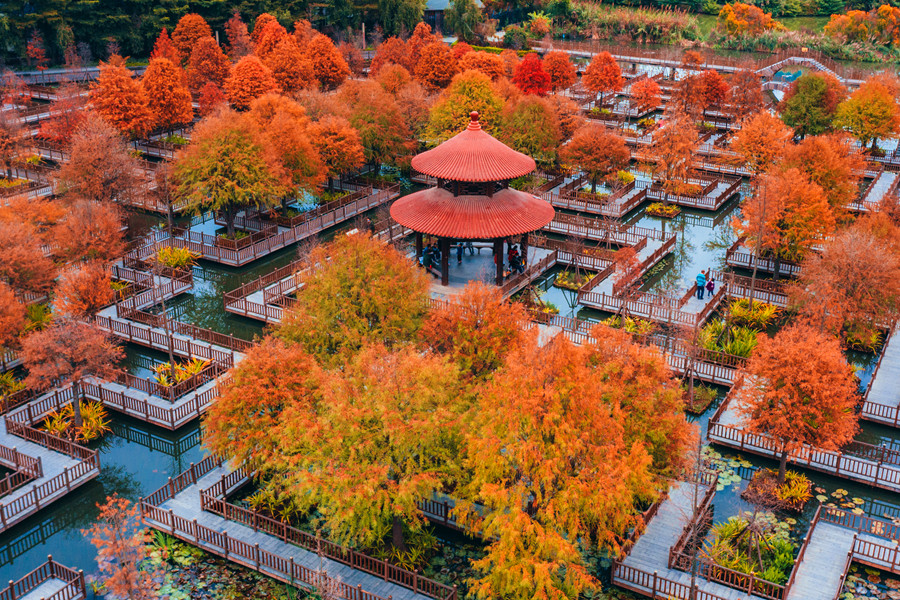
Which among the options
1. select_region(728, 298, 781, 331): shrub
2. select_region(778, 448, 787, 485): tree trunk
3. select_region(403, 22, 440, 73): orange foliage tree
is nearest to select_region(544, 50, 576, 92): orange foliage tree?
select_region(403, 22, 440, 73): orange foliage tree

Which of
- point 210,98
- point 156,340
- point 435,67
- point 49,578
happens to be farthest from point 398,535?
point 435,67

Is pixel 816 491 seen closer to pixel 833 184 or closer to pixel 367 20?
pixel 833 184

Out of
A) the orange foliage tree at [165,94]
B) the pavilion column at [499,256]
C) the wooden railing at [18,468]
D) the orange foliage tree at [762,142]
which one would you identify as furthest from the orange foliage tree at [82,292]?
the orange foliage tree at [762,142]

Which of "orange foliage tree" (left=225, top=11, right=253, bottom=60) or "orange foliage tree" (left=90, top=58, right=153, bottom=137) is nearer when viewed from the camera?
"orange foliage tree" (left=90, top=58, right=153, bottom=137)

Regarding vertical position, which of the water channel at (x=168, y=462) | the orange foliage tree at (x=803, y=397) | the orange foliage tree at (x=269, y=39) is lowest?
the water channel at (x=168, y=462)

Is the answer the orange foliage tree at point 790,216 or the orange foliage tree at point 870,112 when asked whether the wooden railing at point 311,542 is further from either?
the orange foliage tree at point 870,112

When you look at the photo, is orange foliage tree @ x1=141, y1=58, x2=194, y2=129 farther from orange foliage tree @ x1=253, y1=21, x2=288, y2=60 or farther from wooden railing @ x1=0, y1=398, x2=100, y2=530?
wooden railing @ x1=0, y1=398, x2=100, y2=530
